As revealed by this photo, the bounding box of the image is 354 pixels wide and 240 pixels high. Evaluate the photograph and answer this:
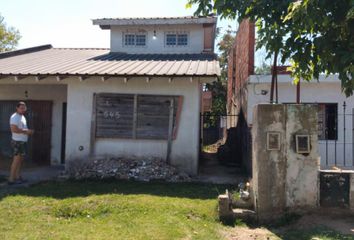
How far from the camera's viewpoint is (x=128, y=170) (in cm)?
961

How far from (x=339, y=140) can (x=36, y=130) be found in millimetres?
9188

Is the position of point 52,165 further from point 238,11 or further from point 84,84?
point 238,11

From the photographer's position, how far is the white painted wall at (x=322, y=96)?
1145 centimetres

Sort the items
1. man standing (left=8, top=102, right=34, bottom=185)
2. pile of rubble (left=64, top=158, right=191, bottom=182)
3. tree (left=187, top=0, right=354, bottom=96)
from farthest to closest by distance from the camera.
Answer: pile of rubble (left=64, top=158, right=191, bottom=182) → man standing (left=8, top=102, right=34, bottom=185) → tree (left=187, top=0, right=354, bottom=96)

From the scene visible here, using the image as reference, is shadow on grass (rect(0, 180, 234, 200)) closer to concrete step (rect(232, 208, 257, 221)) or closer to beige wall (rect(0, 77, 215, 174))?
concrete step (rect(232, 208, 257, 221))

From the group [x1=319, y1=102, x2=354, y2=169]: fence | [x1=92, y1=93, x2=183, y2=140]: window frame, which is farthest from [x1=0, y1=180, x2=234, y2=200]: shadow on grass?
[x1=319, y1=102, x2=354, y2=169]: fence

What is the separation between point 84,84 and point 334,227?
282 inches

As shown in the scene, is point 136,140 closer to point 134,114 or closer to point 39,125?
point 134,114

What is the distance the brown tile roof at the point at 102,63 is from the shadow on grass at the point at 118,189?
8.88 ft

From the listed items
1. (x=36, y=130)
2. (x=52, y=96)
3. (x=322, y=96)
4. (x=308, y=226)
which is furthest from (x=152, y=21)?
(x=308, y=226)

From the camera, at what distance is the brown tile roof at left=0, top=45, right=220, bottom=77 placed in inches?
397

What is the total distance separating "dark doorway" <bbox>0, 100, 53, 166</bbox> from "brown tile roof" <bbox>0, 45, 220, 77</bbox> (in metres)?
Result: 1.33

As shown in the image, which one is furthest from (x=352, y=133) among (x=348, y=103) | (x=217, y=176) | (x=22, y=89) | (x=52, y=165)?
(x=22, y=89)

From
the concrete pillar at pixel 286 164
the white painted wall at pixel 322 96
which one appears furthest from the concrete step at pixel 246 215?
the white painted wall at pixel 322 96
